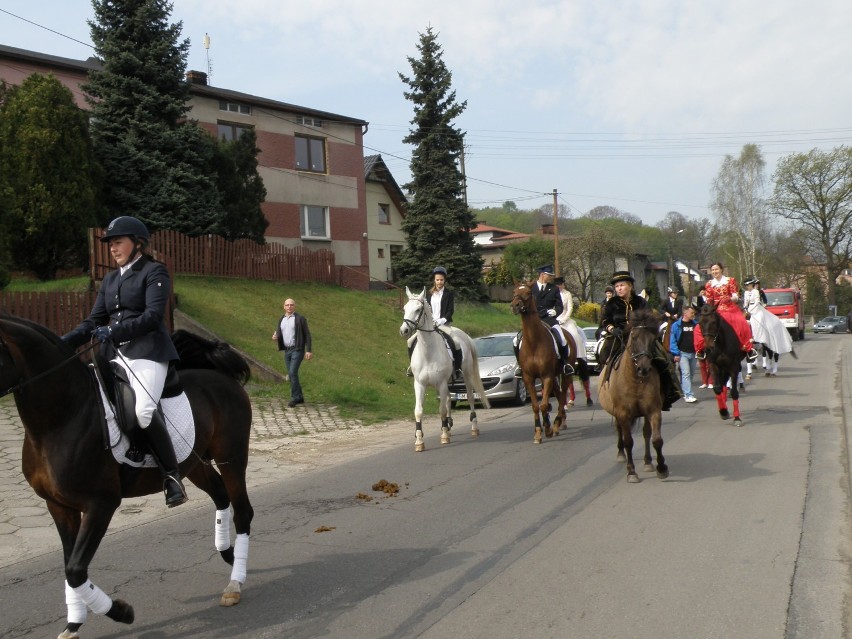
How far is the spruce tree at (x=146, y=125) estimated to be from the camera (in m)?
27.0

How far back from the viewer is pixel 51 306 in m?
16.7

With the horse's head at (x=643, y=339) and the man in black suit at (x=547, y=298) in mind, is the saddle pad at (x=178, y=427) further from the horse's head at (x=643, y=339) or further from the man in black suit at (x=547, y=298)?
the man in black suit at (x=547, y=298)

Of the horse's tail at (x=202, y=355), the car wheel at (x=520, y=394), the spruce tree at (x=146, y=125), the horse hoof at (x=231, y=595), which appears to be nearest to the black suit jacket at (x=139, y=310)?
the horse's tail at (x=202, y=355)

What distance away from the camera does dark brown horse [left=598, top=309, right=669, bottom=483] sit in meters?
9.34

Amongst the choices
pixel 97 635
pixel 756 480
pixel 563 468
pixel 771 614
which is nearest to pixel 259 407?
pixel 563 468

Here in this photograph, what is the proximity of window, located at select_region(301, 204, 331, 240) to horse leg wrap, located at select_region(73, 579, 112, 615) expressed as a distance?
125ft

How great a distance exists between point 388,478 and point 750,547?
4743mm

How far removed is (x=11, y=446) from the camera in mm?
11898

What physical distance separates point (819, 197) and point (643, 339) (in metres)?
75.8

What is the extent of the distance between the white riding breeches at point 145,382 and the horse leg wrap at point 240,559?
3.94ft

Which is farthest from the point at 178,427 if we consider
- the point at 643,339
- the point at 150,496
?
the point at 643,339

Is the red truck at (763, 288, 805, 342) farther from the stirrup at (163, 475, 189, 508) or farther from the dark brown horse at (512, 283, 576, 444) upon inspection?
the stirrup at (163, 475, 189, 508)

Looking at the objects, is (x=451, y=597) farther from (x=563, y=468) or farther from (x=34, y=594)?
(x=563, y=468)

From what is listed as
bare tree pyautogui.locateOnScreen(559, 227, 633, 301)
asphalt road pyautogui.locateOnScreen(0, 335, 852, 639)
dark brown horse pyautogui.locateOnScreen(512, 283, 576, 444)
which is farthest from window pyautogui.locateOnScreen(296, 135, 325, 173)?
asphalt road pyautogui.locateOnScreen(0, 335, 852, 639)
